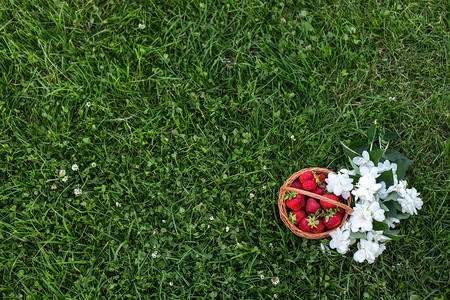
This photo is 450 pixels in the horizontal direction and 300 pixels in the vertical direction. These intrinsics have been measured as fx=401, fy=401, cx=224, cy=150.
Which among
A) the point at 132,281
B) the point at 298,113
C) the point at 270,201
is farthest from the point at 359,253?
the point at 132,281

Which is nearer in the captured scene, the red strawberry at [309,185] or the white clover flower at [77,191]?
the red strawberry at [309,185]

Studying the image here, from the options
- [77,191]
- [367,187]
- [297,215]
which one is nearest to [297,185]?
[297,215]

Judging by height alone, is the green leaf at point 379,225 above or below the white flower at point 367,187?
below

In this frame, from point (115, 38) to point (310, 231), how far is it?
77.8 inches

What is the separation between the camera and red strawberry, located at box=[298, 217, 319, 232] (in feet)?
7.77

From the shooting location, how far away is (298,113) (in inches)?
114

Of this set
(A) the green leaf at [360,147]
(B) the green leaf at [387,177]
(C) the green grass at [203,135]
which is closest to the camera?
(B) the green leaf at [387,177]

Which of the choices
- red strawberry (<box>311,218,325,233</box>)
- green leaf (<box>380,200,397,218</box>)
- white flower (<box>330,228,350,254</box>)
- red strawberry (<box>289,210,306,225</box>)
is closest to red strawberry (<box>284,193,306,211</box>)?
red strawberry (<box>289,210,306,225</box>)

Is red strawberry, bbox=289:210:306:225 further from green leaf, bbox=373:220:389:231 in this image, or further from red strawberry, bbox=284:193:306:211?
green leaf, bbox=373:220:389:231

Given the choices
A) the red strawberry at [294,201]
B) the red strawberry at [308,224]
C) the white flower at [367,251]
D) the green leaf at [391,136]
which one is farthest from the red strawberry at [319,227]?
the green leaf at [391,136]

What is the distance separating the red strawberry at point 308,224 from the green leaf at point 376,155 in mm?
538

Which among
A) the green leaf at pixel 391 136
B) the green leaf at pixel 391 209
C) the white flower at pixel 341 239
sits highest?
the green leaf at pixel 391 136

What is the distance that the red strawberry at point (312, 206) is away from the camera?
2.40m

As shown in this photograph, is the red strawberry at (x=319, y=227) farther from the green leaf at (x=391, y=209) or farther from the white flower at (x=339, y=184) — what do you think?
the green leaf at (x=391, y=209)
